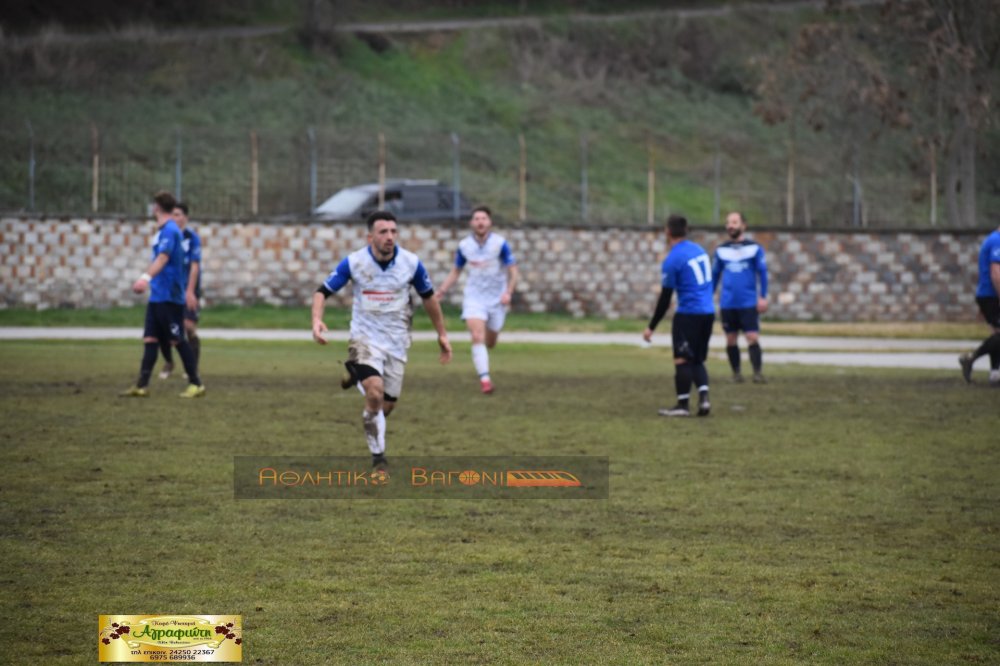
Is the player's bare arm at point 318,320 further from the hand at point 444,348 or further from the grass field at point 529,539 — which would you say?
the grass field at point 529,539

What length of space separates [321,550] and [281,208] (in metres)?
26.7

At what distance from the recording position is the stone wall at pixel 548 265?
32906 millimetres

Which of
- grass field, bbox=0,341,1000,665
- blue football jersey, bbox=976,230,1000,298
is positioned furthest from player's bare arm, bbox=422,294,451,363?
blue football jersey, bbox=976,230,1000,298

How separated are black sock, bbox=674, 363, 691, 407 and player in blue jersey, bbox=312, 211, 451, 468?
4.84 m

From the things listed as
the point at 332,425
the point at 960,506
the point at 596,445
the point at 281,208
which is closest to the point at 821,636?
the point at 960,506

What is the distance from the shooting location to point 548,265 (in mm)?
35156

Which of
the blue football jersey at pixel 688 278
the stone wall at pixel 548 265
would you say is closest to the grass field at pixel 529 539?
the blue football jersey at pixel 688 278

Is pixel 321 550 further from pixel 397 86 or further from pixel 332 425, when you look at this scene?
pixel 397 86

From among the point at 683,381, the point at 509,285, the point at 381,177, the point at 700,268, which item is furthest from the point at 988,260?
the point at 381,177

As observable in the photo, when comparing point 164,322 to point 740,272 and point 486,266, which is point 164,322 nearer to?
point 486,266

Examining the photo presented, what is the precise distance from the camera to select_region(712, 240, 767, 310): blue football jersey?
62.2 ft

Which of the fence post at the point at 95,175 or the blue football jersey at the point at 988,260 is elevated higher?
the fence post at the point at 95,175

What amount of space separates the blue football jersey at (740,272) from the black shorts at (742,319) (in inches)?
2.2

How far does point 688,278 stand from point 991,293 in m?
5.11
